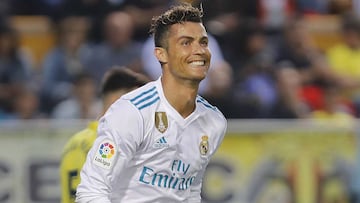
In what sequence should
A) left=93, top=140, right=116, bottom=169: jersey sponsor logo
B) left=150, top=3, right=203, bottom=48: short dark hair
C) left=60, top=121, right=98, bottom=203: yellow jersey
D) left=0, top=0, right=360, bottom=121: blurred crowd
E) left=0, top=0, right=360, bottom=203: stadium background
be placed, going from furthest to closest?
1. left=0, top=0, right=360, bottom=121: blurred crowd
2. left=0, top=0, right=360, bottom=203: stadium background
3. left=60, top=121, right=98, bottom=203: yellow jersey
4. left=150, top=3, right=203, bottom=48: short dark hair
5. left=93, top=140, right=116, bottom=169: jersey sponsor logo

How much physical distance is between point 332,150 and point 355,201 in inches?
21.6

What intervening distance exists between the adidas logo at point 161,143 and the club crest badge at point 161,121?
0.05 meters

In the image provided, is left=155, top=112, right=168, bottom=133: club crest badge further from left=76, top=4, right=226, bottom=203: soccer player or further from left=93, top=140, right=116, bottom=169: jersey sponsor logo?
left=93, top=140, right=116, bottom=169: jersey sponsor logo

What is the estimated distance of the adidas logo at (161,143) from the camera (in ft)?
18.7

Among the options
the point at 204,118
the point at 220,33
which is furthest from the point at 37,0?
the point at 204,118

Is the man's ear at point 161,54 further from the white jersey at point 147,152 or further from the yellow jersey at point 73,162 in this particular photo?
the yellow jersey at point 73,162

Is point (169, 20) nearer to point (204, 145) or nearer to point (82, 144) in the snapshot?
point (204, 145)

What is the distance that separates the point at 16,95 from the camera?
36.7ft

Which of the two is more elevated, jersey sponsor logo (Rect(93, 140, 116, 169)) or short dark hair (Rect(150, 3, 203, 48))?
short dark hair (Rect(150, 3, 203, 48))

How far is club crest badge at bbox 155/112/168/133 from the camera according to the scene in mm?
5727

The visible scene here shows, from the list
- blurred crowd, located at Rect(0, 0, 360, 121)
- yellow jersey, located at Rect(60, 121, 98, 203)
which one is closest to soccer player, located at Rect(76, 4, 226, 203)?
yellow jersey, located at Rect(60, 121, 98, 203)

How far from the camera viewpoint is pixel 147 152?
5703 mm

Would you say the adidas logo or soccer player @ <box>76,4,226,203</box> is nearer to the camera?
soccer player @ <box>76,4,226,203</box>

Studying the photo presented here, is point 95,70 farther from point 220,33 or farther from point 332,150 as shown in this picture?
point 332,150
